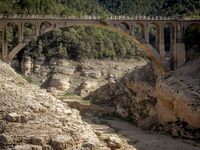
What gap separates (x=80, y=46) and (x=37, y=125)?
2509 inches

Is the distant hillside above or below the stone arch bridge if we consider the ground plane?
above

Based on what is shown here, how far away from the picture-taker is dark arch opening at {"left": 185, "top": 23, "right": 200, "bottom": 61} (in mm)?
70438

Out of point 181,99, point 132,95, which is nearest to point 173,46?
point 132,95

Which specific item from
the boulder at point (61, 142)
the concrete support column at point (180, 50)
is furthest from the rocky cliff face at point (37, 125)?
the concrete support column at point (180, 50)

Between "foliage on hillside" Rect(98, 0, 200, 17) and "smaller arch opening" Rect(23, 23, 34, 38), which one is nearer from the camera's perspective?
"smaller arch opening" Rect(23, 23, 34, 38)

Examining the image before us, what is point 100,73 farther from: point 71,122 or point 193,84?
point 71,122

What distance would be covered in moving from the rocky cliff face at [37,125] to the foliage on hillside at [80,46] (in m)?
55.0

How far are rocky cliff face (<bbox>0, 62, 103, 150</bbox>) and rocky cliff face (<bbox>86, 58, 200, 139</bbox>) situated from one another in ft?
64.8

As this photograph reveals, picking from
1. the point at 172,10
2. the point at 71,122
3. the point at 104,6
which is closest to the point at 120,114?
the point at 172,10

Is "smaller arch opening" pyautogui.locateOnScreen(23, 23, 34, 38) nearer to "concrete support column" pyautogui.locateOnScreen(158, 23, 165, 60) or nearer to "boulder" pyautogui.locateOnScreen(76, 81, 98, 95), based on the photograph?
"boulder" pyautogui.locateOnScreen(76, 81, 98, 95)

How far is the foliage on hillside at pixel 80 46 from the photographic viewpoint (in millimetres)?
98125

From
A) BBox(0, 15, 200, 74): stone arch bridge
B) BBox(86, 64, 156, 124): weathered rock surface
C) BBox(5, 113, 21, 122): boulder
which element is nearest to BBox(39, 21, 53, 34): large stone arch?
BBox(0, 15, 200, 74): stone arch bridge

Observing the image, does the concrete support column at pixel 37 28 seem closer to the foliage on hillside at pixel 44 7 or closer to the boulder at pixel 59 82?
the foliage on hillside at pixel 44 7

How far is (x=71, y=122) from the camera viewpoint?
129ft
